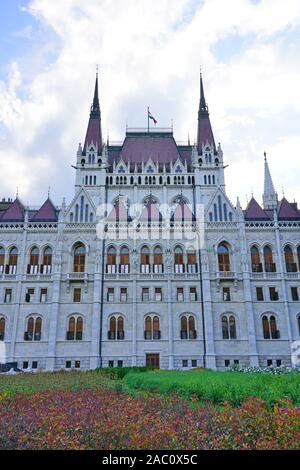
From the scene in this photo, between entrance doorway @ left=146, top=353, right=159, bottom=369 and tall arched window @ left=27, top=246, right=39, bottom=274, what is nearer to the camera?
entrance doorway @ left=146, top=353, right=159, bottom=369

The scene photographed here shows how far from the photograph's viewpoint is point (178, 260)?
45.9m

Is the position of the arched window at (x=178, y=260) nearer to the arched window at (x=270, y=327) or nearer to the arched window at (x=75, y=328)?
the arched window at (x=270, y=327)

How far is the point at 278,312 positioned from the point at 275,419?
37.2m

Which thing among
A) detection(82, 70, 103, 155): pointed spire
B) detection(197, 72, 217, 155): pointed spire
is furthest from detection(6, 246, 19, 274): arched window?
detection(197, 72, 217, 155): pointed spire

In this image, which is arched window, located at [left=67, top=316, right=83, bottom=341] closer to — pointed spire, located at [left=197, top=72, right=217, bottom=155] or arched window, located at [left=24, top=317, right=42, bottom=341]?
arched window, located at [left=24, top=317, right=42, bottom=341]

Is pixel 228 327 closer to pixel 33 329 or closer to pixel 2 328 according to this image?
pixel 33 329

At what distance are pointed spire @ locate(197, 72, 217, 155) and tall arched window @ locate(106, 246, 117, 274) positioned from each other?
1980 cm

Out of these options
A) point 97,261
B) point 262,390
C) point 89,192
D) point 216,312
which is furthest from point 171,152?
point 262,390

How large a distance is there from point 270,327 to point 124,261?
18.2 metres

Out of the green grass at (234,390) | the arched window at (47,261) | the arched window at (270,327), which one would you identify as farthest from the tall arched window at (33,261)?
the green grass at (234,390)

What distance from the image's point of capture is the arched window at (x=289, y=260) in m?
45.2

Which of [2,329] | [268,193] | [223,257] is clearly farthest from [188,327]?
[268,193]

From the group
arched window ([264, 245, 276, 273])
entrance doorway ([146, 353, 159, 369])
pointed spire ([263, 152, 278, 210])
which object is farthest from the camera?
pointed spire ([263, 152, 278, 210])

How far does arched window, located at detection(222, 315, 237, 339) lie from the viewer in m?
43.0
